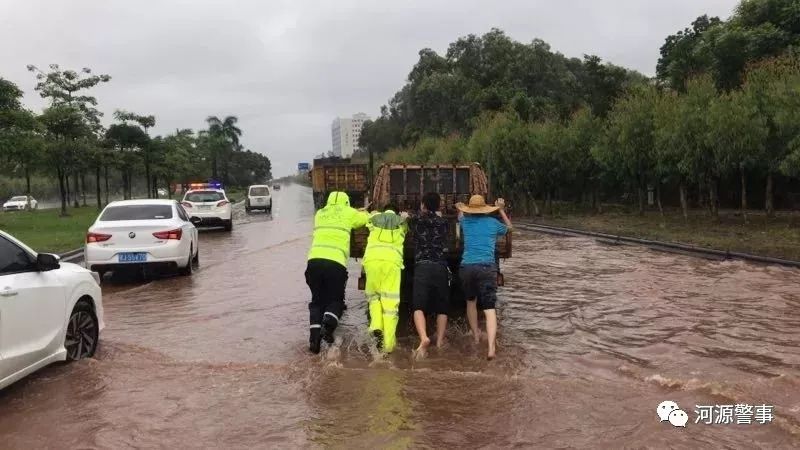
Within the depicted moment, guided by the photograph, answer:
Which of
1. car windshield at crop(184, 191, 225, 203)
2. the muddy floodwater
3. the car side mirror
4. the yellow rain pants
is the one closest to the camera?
the muddy floodwater

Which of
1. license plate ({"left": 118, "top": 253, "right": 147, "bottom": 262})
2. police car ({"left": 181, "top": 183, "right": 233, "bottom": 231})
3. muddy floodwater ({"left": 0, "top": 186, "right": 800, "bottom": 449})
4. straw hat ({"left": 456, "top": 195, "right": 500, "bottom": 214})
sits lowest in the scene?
muddy floodwater ({"left": 0, "top": 186, "right": 800, "bottom": 449})

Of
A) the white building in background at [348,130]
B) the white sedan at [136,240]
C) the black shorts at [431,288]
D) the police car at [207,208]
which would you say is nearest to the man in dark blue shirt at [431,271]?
the black shorts at [431,288]

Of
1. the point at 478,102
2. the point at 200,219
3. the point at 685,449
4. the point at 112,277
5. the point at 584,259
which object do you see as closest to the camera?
the point at 685,449

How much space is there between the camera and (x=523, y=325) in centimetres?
830

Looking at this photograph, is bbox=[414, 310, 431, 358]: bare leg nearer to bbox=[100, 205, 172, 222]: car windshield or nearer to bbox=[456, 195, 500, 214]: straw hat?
bbox=[456, 195, 500, 214]: straw hat

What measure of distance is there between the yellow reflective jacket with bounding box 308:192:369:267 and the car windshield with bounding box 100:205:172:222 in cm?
607

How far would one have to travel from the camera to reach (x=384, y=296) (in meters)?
6.92

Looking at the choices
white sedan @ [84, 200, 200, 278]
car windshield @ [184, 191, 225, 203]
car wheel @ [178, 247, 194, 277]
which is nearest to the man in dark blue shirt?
white sedan @ [84, 200, 200, 278]

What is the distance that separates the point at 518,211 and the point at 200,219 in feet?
53.6

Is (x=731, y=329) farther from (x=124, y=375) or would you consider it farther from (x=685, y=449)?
(x=124, y=375)

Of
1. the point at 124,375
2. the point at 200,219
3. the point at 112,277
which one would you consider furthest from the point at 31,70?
the point at 124,375

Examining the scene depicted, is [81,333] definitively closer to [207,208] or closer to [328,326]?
[328,326]

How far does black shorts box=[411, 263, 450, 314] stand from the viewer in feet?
23.1

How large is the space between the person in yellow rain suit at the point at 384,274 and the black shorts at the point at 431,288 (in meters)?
0.22
